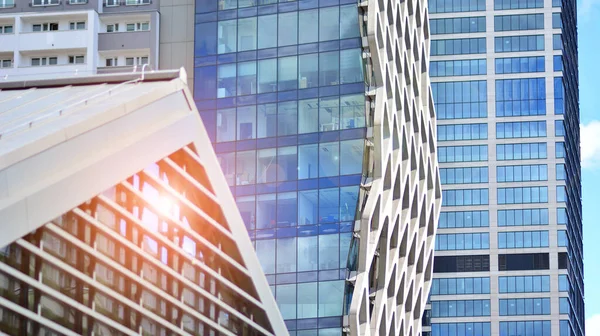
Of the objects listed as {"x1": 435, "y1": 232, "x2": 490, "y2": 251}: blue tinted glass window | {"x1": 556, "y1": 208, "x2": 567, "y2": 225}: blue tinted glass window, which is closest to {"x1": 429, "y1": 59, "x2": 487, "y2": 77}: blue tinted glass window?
{"x1": 556, "y1": 208, "x2": 567, "y2": 225}: blue tinted glass window

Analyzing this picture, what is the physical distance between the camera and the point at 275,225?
281 feet

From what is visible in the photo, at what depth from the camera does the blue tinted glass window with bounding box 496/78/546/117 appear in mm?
176625

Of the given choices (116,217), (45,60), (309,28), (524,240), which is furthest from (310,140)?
(524,240)

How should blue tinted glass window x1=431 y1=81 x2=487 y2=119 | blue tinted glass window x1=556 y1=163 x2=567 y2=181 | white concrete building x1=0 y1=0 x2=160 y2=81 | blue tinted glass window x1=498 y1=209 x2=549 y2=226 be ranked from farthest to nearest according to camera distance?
blue tinted glass window x1=431 y1=81 x2=487 y2=119 → blue tinted glass window x1=556 y1=163 x2=567 y2=181 → blue tinted glass window x1=498 y1=209 x2=549 y2=226 → white concrete building x1=0 y1=0 x2=160 y2=81

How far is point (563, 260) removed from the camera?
17338cm

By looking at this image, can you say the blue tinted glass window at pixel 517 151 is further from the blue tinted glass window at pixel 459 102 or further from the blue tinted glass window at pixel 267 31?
the blue tinted glass window at pixel 267 31

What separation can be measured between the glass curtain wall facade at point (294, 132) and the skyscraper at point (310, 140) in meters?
0.06

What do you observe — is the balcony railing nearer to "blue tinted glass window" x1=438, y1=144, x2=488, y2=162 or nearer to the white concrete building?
the white concrete building

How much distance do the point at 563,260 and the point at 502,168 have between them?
14031 millimetres

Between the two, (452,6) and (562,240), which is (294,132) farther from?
(452,6)

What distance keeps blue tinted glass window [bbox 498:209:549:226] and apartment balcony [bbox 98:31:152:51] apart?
88292 millimetres

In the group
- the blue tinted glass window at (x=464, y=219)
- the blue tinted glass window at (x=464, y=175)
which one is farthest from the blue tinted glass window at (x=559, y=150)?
the blue tinted glass window at (x=464, y=219)

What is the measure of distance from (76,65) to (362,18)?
73.9 feet

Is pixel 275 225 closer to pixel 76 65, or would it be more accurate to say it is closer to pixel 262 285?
pixel 76 65
